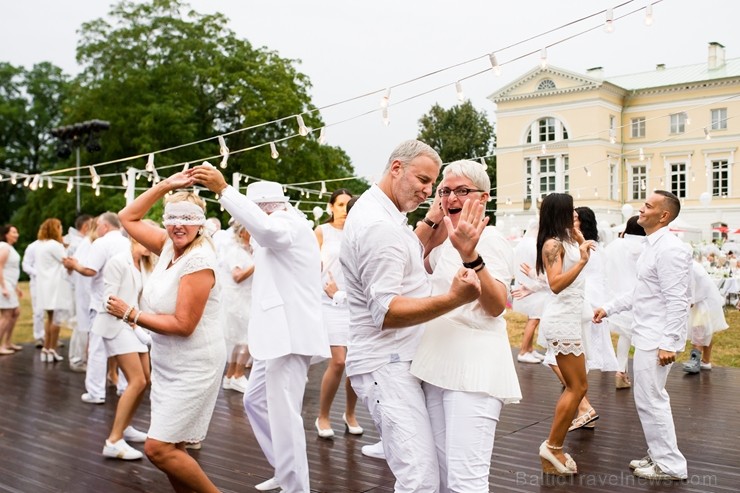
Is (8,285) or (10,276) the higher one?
(10,276)

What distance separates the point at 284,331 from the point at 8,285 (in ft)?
26.7

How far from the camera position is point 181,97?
1121 inches

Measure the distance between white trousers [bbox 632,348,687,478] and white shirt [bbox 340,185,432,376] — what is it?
7.70 ft

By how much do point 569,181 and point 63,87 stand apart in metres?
30.9

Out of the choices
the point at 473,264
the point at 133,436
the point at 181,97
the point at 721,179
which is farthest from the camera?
the point at 721,179

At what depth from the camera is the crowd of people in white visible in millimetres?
2756

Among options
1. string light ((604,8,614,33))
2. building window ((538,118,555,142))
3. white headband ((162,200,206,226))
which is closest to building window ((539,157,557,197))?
building window ((538,118,555,142))

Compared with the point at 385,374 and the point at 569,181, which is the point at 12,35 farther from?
the point at 385,374

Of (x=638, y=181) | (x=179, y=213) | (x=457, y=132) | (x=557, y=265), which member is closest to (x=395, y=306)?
(x=179, y=213)

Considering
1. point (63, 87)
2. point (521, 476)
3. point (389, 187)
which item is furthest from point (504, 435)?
point (63, 87)

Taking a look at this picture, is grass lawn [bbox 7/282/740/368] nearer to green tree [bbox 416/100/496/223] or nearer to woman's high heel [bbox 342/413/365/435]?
woman's high heel [bbox 342/413/365/435]

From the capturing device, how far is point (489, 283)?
2668mm

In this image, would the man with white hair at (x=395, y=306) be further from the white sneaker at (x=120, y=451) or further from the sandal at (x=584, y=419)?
the sandal at (x=584, y=419)

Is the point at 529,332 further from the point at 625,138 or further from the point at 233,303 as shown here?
the point at 625,138
